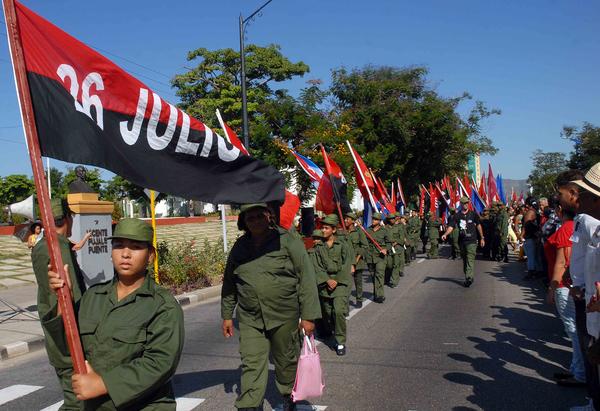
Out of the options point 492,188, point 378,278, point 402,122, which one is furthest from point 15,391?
point 402,122

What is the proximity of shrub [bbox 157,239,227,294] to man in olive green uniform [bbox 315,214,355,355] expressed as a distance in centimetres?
560

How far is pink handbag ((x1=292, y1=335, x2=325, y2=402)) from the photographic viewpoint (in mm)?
4598

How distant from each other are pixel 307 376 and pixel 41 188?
274cm

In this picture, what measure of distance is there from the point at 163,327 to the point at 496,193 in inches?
964

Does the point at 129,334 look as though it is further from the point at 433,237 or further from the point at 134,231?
the point at 433,237

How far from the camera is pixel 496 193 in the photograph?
2545cm

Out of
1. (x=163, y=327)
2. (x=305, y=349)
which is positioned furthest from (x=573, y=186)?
(x=163, y=327)

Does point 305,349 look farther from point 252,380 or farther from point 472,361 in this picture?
point 472,361

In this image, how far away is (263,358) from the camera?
15.0 ft

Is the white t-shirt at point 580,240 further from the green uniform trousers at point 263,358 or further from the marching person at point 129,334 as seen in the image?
the marching person at point 129,334

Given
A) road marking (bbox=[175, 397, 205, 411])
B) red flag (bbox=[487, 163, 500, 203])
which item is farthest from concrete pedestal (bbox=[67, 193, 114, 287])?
red flag (bbox=[487, 163, 500, 203])

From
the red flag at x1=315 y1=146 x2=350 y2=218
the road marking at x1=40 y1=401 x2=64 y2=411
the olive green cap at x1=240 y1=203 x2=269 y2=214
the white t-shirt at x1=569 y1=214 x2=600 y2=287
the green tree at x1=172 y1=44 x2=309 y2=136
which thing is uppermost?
the green tree at x1=172 y1=44 x2=309 y2=136

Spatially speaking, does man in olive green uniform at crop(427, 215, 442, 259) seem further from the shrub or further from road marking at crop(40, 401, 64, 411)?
road marking at crop(40, 401, 64, 411)

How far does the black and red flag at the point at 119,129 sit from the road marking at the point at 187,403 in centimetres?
209
